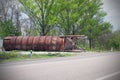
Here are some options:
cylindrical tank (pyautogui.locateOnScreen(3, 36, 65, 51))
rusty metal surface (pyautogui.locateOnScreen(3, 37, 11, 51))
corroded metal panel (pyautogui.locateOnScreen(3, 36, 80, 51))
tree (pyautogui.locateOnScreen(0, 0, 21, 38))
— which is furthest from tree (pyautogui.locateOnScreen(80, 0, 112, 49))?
rusty metal surface (pyautogui.locateOnScreen(3, 37, 11, 51))

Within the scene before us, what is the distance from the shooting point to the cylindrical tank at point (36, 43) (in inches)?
682

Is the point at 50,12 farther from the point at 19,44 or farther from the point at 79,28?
the point at 19,44

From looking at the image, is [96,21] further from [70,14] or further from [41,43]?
[70,14]

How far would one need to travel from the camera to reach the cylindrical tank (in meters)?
17.3

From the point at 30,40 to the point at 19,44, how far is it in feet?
2.19

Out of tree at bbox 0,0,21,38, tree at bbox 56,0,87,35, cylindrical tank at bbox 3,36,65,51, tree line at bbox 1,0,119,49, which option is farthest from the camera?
tree at bbox 56,0,87,35

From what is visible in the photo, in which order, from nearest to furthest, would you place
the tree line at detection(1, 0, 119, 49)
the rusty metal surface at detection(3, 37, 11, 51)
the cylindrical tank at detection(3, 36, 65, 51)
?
the rusty metal surface at detection(3, 37, 11, 51)
the cylindrical tank at detection(3, 36, 65, 51)
the tree line at detection(1, 0, 119, 49)

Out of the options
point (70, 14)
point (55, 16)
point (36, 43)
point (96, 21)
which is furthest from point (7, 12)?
point (70, 14)

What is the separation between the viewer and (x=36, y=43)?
1767cm

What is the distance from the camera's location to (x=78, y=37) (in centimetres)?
1830

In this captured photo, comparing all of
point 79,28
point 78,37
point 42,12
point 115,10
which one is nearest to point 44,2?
point 42,12

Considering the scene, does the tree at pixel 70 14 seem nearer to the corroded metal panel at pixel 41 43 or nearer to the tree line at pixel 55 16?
the tree line at pixel 55 16

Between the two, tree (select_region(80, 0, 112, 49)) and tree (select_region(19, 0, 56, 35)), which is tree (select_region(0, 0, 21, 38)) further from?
tree (select_region(19, 0, 56, 35))

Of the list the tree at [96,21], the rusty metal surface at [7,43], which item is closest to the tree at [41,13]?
the tree at [96,21]
